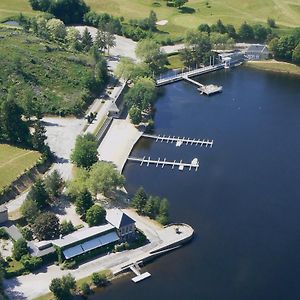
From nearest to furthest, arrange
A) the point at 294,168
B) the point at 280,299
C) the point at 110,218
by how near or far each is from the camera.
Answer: the point at 280,299 → the point at 110,218 → the point at 294,168

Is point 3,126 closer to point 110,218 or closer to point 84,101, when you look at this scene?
point 84,101

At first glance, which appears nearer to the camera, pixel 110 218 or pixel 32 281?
pixel 32 281

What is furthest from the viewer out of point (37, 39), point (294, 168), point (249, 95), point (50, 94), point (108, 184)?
point (37, 39)

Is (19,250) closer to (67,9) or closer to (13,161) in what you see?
(13,161)

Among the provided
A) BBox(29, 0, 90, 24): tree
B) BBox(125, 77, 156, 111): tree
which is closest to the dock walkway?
BBox(125, 77, 156, 111): tree

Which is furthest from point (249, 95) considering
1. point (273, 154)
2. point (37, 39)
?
point (37, 39)

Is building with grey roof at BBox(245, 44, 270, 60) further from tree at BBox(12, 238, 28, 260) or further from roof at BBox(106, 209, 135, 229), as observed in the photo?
tree at BBox(12, 238, 28, 260)

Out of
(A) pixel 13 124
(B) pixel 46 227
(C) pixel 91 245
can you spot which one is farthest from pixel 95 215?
(A) pixel 13 124
